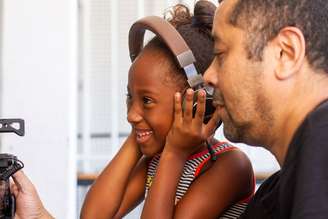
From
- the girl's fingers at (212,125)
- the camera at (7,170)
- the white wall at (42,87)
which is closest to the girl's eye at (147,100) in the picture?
the girl's fingers at (212,125)

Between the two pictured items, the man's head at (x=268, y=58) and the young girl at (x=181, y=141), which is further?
the young girl at (x=181, y=141)

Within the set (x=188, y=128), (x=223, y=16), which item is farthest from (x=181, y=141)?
(x=223, y=16)

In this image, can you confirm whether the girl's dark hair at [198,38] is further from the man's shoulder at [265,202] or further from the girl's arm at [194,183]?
the man's shoulder at [265,202]

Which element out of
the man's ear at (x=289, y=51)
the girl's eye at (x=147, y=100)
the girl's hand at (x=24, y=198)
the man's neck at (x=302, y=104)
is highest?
the man's ear at (x=289, y=51)

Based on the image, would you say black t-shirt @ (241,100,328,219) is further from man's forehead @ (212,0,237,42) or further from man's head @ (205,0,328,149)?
man's forehead @ (212,0,237,42)

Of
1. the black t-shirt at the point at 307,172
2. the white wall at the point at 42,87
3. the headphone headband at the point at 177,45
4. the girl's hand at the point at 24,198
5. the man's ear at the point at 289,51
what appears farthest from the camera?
the white wall at the point at 42,87

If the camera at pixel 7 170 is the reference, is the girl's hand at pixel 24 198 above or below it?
below

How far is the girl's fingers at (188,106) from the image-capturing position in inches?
40.3

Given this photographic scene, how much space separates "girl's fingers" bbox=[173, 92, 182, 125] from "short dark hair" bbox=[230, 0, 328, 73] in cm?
22

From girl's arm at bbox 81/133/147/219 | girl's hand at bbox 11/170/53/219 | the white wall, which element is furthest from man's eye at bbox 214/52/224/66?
the white wall

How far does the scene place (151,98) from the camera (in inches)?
42.3

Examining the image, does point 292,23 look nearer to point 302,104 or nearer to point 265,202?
point 302,104

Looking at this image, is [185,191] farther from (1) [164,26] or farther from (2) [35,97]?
(2) [35,97]

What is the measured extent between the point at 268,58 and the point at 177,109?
26 cm
